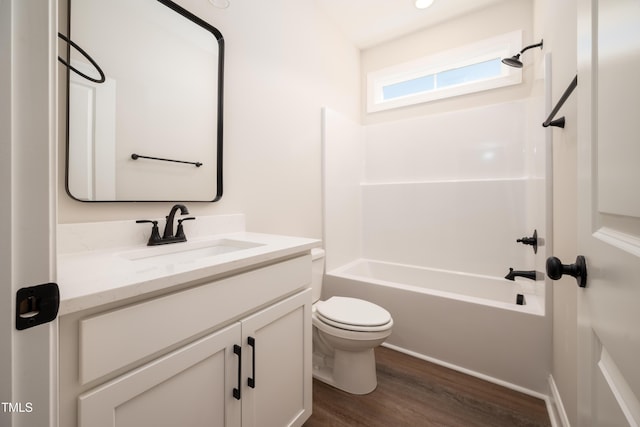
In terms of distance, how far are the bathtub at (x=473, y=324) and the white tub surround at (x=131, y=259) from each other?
1.07 meters

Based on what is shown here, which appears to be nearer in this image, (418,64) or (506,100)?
(506,100)

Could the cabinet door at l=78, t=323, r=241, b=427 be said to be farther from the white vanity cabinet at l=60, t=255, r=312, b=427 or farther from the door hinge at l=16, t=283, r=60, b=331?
the door hinge at l=16, t=283, r=60, b=331

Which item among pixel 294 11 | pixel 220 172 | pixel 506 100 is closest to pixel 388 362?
pixel 220 172

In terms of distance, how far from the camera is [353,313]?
1.56 m

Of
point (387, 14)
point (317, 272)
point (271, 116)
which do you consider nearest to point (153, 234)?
point (271, 116)

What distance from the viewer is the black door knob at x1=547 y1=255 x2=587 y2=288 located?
547mm

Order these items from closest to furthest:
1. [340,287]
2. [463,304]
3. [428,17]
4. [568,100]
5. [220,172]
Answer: [568,100], [220,172], [463,304], [340,287], [428,17]

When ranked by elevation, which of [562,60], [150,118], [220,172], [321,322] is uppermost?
[562,60]

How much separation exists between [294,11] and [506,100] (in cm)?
188

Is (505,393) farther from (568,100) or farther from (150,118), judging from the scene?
(150,118)

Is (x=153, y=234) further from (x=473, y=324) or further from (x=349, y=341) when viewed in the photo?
(x=473, y=324)

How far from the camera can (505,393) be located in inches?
60.0

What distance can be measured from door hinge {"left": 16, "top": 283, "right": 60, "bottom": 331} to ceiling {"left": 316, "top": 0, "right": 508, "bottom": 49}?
261cm

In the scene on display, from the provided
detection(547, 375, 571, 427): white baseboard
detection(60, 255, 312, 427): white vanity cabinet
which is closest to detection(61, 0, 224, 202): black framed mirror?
detection(60, 255, 312, 427): white vanity cabinet
